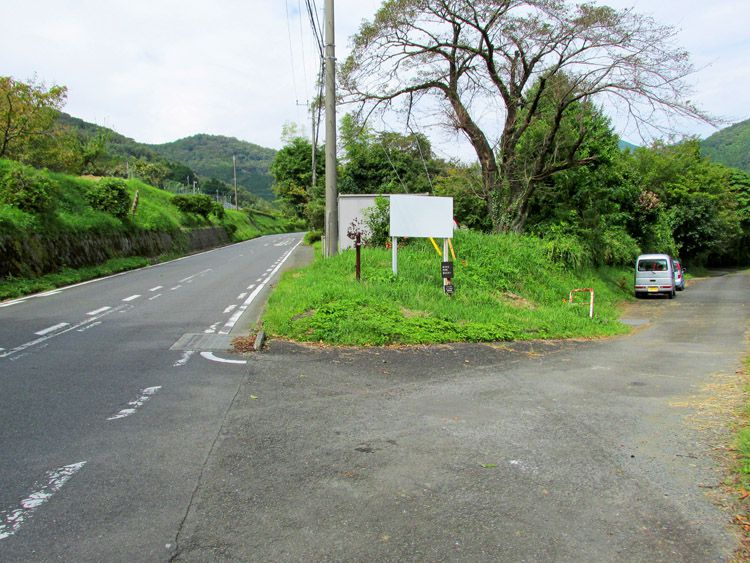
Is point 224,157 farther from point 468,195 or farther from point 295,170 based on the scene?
point 468,195

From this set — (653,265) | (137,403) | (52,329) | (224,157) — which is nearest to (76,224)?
(52,329)

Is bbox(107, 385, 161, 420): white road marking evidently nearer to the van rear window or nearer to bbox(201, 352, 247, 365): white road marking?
bbox(201, 352, 247, 365): white road marking

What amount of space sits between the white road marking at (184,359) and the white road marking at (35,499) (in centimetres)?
325

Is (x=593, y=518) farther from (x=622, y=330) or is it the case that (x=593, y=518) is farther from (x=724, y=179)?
(x=724, y=179)

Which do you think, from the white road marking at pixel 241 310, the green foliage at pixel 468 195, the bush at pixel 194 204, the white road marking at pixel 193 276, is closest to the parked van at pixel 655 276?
the green foliage at pixel 468 195

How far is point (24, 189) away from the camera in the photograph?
18656mm

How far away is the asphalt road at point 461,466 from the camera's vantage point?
316 centimetres

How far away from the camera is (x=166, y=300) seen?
45.2ft

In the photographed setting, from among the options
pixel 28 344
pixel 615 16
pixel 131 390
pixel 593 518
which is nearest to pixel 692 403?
pixel 593 518

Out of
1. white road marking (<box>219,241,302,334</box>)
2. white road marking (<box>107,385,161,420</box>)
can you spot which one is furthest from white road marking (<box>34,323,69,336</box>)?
white road marking (<box>107,385,161,420</box>)

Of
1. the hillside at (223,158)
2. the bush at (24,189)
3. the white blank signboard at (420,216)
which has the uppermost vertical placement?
the hillside at (223,158)

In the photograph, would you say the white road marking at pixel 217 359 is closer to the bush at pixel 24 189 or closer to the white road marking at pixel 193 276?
the white road marking at pixel 193 276

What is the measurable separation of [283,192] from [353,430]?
167 feet

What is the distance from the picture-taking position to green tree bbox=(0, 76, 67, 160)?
23203 millimetres
